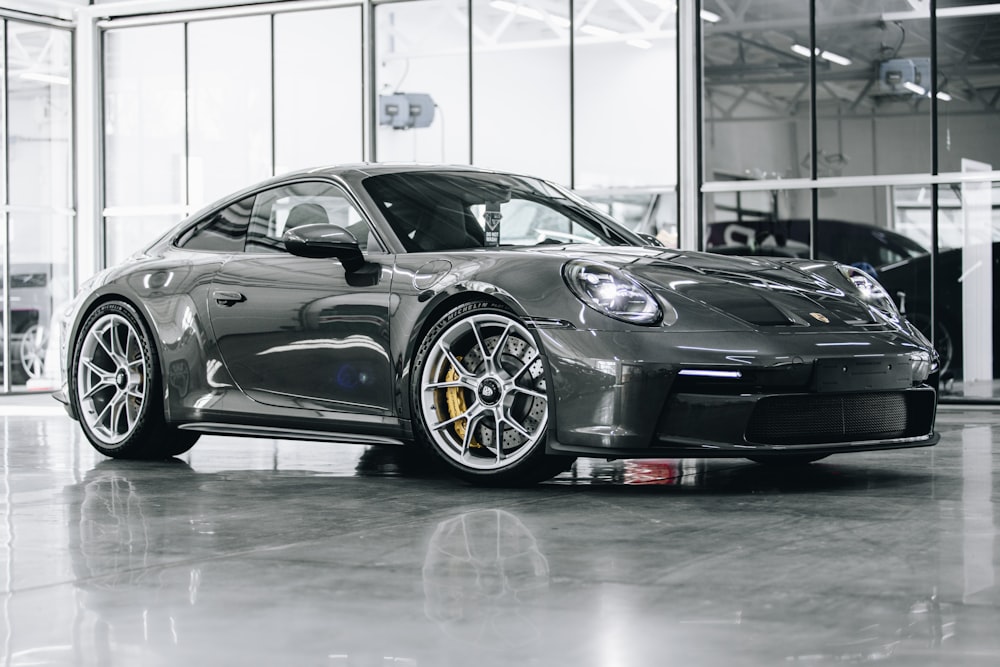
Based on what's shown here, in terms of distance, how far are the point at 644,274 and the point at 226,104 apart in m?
19.5

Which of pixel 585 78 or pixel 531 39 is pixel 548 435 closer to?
pixel 531 39

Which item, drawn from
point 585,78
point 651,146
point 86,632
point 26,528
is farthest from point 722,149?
point 86,632

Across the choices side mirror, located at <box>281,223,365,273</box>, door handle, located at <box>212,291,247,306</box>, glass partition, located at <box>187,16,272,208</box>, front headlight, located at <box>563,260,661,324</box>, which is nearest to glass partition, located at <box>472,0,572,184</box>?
glass partition, located at <box>187,16,272,208</box>

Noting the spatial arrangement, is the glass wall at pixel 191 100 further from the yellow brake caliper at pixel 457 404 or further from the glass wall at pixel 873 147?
the yellow brake caliper at pixel 457 404

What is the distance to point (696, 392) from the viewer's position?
5086mm

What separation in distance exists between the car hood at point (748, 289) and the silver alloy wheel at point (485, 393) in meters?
0.43

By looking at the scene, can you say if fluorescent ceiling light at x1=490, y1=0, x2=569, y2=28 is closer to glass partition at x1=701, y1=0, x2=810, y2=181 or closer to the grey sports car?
glass partition at x1=701, y1=0, x2=810, y2=181

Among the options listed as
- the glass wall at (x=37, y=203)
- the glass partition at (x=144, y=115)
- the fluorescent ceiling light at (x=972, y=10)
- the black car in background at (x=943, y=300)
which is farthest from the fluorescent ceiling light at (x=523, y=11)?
the black car in background at (x=943, y=300)

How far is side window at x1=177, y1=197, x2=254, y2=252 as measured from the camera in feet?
22.1

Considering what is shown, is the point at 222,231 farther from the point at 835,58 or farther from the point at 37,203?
the point at 37,203

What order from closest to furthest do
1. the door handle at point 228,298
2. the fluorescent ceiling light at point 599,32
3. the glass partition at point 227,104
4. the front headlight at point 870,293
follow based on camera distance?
the front headlight at point 870,293 < the door handle at point 228,298 < the glass partition at point 227,104 < the fluorescent ceiling light at point 599,32

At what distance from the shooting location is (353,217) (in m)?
6.22

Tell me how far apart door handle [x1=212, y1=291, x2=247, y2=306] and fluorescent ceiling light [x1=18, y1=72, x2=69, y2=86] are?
14723mm

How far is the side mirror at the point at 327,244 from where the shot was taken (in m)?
5.86
